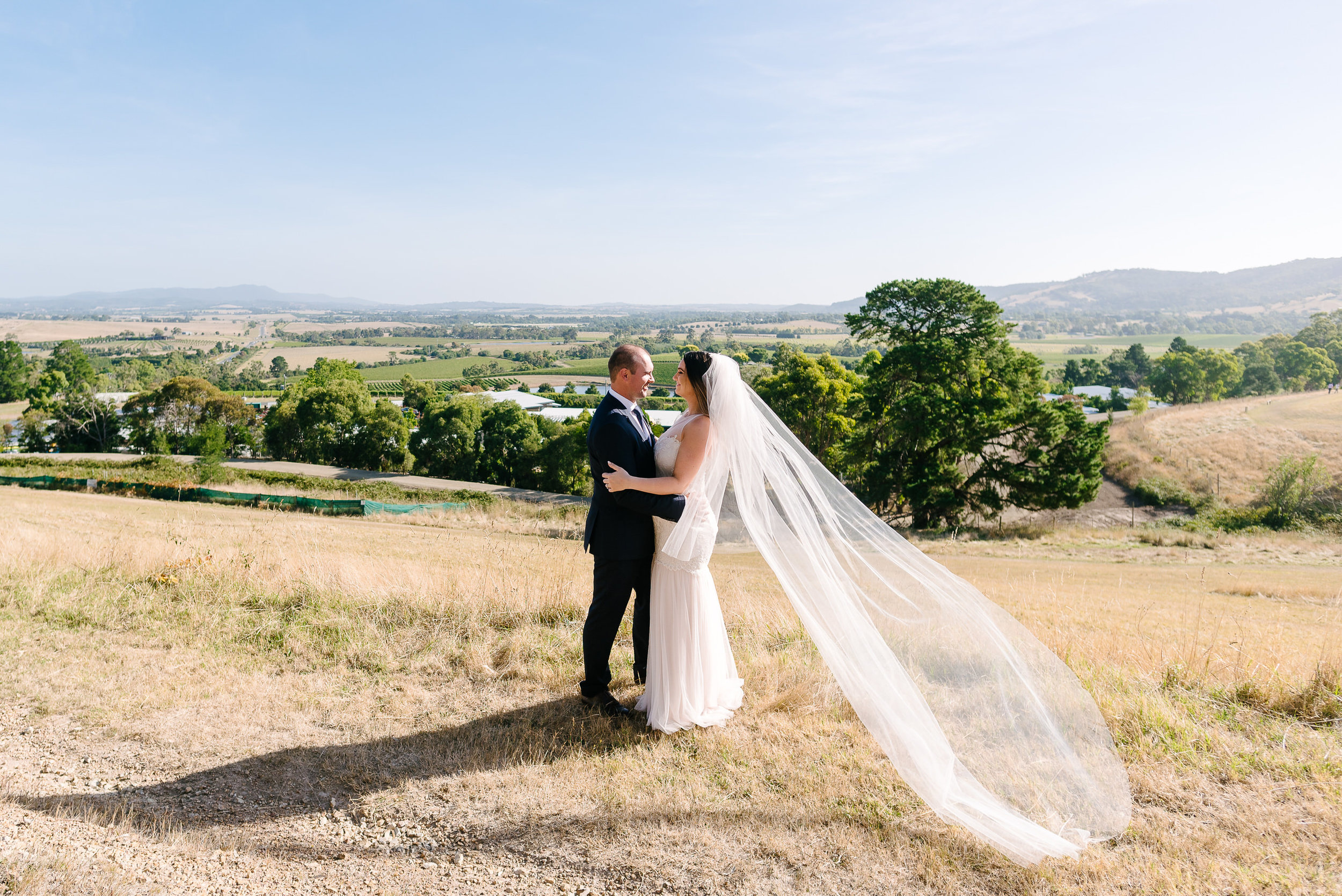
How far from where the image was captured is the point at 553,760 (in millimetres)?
4312

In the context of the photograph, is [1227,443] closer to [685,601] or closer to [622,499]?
[685,601]

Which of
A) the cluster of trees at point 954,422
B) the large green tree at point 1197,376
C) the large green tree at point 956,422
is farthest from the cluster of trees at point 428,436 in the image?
the large green tree at point 1197,376

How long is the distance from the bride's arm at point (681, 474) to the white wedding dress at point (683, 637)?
92 mm

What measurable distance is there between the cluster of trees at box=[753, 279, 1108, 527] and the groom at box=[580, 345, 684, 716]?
2916 cm

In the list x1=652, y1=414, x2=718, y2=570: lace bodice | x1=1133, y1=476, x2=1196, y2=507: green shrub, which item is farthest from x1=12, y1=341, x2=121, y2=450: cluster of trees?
x1=1133, y1=476, x2=1196, y2=507: green shrub

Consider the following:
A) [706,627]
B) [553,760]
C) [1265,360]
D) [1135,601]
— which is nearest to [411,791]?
[553,760]

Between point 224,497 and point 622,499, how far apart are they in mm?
35104

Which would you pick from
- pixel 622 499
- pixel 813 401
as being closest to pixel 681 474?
pixel 622 499

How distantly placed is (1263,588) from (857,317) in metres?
21.8

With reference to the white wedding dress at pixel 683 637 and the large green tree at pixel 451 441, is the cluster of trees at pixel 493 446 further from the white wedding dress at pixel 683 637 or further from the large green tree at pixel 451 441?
the white wedding dress at pixel 683 637

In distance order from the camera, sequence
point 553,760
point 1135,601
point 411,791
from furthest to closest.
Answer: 1. point 1135,601
2. point 553,760
3. point 411,791

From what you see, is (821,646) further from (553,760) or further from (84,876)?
(84,876)

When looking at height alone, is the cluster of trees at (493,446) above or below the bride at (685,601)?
below

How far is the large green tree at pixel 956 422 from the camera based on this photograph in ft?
108
